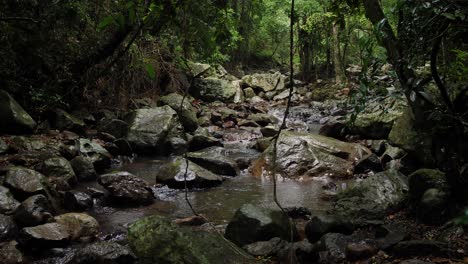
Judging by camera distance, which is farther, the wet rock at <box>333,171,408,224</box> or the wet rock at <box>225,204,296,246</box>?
the wet rock at <box>333,171,408,224</box>

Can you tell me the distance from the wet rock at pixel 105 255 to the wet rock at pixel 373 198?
8.59ft

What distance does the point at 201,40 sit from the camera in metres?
2.14

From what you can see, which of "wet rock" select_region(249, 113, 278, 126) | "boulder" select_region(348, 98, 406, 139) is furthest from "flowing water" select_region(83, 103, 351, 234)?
"wet rock" select_region(249, 113, 278, 126)

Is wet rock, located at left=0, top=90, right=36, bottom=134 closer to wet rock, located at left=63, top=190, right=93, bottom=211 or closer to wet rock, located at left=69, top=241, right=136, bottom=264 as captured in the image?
wet rock, located at left=63, top=190, right=93, bottom=211

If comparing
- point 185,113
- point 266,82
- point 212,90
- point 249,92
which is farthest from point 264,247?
point 266,82

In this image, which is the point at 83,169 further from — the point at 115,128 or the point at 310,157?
the point at 310,157

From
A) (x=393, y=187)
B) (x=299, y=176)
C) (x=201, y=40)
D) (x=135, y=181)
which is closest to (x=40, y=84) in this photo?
(x=135, y=181)

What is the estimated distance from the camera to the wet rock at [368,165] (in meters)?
8.05

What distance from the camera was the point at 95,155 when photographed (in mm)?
8148

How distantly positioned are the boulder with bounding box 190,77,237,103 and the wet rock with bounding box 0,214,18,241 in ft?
41.6

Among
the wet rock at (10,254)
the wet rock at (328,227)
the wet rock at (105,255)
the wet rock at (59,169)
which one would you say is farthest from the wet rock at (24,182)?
the wet rock at (328,227)

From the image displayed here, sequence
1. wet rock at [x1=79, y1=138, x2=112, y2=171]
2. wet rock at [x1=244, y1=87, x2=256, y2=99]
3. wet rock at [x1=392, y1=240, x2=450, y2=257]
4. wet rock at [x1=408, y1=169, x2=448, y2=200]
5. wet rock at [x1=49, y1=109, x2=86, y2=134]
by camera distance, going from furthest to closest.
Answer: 1. wet rock at [x1=244, y1=87, x2=256, y2=99]
2. wet rock at [x1=49, y1=109, x2=86, y2=134]
3. wet rock at [x1=79, y1=138, x2=112, y2=171]
4. wet rock at [x1=408, y1=169, x2=448, y2=200]
5. wet rock at [x1=392, y1=240, x2=450, y2=257]

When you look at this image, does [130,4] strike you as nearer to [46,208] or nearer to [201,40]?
[201,40]

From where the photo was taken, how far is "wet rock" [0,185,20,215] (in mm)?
5145
